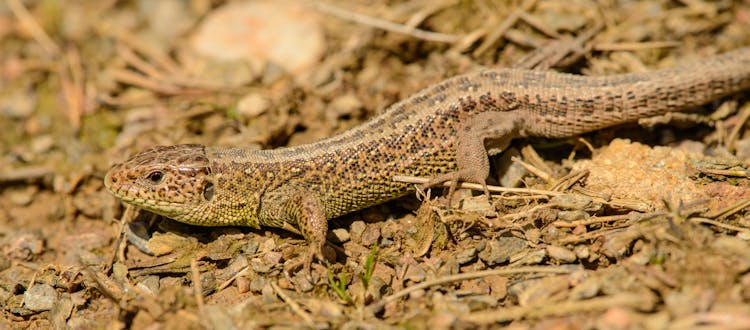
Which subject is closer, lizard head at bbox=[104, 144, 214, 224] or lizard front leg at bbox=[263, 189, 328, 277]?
lizard front leg at bbox=[263, 189, 328, 277]

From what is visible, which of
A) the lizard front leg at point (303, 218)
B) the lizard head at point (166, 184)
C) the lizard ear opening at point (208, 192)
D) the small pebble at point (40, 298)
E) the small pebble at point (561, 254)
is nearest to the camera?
the small pebble at point (561, 254)

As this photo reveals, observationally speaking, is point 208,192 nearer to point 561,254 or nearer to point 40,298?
point 40,298

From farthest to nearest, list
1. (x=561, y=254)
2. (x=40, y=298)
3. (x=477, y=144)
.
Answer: (x=477, y=144), (x=40, y=298), (x=561, y=254)

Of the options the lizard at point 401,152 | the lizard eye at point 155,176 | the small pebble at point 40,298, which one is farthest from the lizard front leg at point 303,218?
the small pebble at point 40,298

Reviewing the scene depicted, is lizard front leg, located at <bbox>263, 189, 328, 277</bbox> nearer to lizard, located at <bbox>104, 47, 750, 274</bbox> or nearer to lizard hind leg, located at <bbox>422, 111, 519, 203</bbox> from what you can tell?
lizard, located at <bbox>104, 47, 750, 274</bbox>

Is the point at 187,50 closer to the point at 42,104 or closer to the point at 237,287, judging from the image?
the point at 42,104

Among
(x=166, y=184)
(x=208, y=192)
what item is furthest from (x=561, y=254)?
(x=166, y=184)

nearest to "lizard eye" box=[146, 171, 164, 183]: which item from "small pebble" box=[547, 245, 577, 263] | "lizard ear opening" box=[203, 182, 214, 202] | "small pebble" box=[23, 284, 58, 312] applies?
"lizard ear opening" box=[203, 182, 214, 202]

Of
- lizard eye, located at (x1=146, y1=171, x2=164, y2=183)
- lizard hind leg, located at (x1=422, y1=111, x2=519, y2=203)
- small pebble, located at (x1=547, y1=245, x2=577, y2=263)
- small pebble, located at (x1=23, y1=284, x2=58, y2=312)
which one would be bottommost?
small pebble, located at (x1=23, y1=284, x2=58, y2=312)

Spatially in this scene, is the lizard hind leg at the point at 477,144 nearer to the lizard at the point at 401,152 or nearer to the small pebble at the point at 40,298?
the lizard at the point at 401,152
